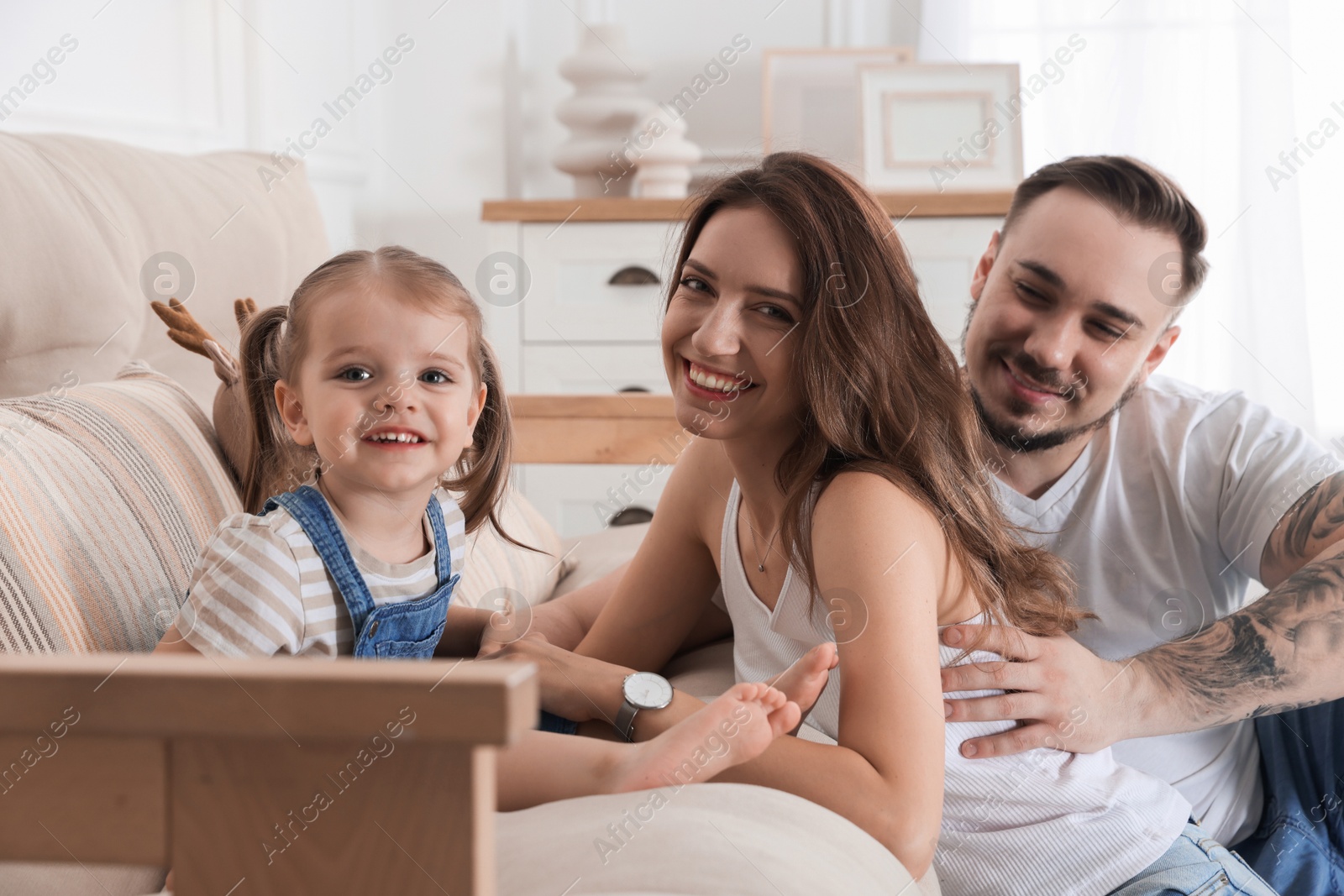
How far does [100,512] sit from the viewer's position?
31.8 inches

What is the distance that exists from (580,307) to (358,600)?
5.72 feet

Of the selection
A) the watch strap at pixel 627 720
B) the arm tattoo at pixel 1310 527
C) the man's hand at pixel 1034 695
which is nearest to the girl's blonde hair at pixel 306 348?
the watch strap at pixel 627 720

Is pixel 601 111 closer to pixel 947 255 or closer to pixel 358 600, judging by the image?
pixel 947 255

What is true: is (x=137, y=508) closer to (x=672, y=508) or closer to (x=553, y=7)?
(x=672, y=508)

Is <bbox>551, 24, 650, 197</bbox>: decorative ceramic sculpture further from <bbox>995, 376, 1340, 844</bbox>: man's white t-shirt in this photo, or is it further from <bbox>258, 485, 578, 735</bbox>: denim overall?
<bbox>258, 485, 578, 735</bbox>: denim overall

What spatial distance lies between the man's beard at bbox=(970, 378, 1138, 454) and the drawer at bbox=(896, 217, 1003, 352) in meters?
1.21

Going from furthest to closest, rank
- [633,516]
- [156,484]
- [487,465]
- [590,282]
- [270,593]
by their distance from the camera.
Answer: [590,282], [633,516], [487,465], [156,484], [270,593]

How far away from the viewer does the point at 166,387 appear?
1012mm

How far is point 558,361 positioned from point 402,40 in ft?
3.03

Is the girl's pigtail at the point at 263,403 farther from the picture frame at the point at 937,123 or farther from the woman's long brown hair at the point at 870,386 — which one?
the picture frame at the point at 937,123

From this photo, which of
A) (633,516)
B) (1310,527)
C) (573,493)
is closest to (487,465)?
(1310,527)

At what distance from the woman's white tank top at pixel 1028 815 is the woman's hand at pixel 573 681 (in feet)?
0.54

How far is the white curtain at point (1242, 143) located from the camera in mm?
2512

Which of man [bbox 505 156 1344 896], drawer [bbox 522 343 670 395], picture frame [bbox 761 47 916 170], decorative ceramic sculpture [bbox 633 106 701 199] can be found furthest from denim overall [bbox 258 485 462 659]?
picture frame [bbox 761 47 916 170]
